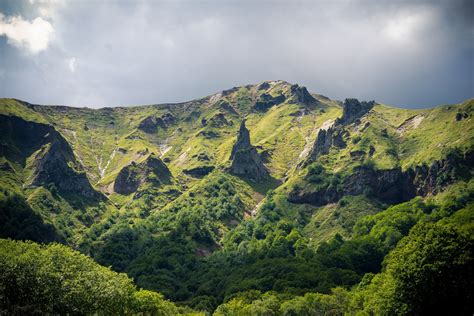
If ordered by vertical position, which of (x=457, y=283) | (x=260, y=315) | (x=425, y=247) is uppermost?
(x=425, y=247)

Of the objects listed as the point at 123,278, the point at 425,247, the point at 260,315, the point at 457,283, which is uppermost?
the point at 425,247

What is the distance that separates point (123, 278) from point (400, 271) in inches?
3030

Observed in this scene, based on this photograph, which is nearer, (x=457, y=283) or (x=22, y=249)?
(x=457, y=283)

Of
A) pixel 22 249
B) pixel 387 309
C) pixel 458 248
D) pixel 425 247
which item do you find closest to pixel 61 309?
pixel 22 249

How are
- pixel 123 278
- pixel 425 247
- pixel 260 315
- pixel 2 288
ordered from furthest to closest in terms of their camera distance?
1. pixel 260 315
2. pixel 123 278
3. pixel 425 247
4. pixel 2 288

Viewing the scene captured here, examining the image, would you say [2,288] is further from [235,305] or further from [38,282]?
[235,305]

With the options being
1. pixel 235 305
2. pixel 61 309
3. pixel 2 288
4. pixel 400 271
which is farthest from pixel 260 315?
pixel 2 288

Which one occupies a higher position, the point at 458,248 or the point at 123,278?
the point at 458,248

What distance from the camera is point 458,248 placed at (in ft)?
370

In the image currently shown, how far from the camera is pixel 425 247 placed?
111812 millimetres

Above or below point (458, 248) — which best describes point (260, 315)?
below

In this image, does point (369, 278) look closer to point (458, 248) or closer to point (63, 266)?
point (458, 248)

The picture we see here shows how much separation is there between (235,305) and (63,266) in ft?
269

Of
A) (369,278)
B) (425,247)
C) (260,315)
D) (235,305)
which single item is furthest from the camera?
(369,278)
